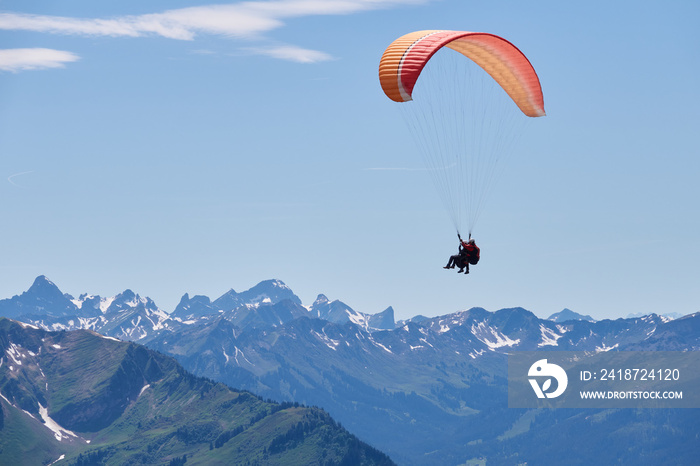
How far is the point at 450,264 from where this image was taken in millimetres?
87438

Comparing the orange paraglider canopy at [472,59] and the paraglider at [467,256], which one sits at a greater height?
the orange paraglider canopy at [472,59]

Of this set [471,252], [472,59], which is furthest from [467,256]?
[472,59]

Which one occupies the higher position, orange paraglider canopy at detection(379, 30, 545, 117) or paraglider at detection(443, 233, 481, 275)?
orange paraglider canopy at detection(379, 30, 545, 117)

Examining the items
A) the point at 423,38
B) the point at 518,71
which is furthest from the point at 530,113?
the point at 423,38

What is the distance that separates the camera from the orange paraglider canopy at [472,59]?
8100 centimetres

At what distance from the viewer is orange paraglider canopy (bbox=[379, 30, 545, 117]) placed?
81.0 m

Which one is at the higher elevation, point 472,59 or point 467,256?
point 472,59

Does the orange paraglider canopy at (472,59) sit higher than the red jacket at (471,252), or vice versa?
the orange paraglider canopy at (472,59)

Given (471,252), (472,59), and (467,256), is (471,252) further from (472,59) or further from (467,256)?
(472,59)

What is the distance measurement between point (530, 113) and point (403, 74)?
20.5 m

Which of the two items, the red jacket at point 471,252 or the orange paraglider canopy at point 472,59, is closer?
the orange paraglider canopy at point 472,59

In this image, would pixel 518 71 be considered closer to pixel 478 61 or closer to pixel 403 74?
pixel 478 61

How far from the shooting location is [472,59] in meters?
95.9

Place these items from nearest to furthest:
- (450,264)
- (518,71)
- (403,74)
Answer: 1. (403,74)
2. (450,264)
3. (518,71)
